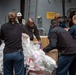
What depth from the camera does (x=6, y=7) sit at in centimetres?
1135

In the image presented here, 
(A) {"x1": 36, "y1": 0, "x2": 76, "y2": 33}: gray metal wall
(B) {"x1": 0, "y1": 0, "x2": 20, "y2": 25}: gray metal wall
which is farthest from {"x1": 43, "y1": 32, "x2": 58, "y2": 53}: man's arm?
(B) {"x1": 0, "y1": 0, "x2": 20, "y2": 25}: gray metal wall

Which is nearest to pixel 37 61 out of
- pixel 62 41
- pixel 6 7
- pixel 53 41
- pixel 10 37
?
pixel 53 41

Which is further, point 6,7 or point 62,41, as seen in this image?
point 6,7

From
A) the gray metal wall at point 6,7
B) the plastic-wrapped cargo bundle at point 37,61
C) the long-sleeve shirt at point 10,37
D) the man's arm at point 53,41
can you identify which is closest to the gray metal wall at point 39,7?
the gray metal wall at point 6,7

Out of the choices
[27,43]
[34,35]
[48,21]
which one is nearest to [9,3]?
[48,21]

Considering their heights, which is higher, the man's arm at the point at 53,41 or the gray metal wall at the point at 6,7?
the gray metal wall at the point at 6,7

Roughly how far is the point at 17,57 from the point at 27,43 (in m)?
0.68

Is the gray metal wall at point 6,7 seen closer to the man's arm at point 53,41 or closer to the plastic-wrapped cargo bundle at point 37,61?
the plastic-wrapped cargo bundle at point 37,61

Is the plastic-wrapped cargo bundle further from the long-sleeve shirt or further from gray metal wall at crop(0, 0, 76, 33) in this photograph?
gray metal wall at crop(0, 0, 76, 33)

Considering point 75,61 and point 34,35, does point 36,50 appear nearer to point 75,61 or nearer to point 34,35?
point 75,61

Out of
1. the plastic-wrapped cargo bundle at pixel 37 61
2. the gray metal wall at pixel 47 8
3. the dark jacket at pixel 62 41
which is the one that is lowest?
the plastic-wrapped cargo bundle at pixel 37 61

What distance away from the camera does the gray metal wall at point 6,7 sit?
1127cm

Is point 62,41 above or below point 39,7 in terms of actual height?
below

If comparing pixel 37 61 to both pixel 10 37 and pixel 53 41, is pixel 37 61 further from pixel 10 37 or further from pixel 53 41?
pixel 10 37
